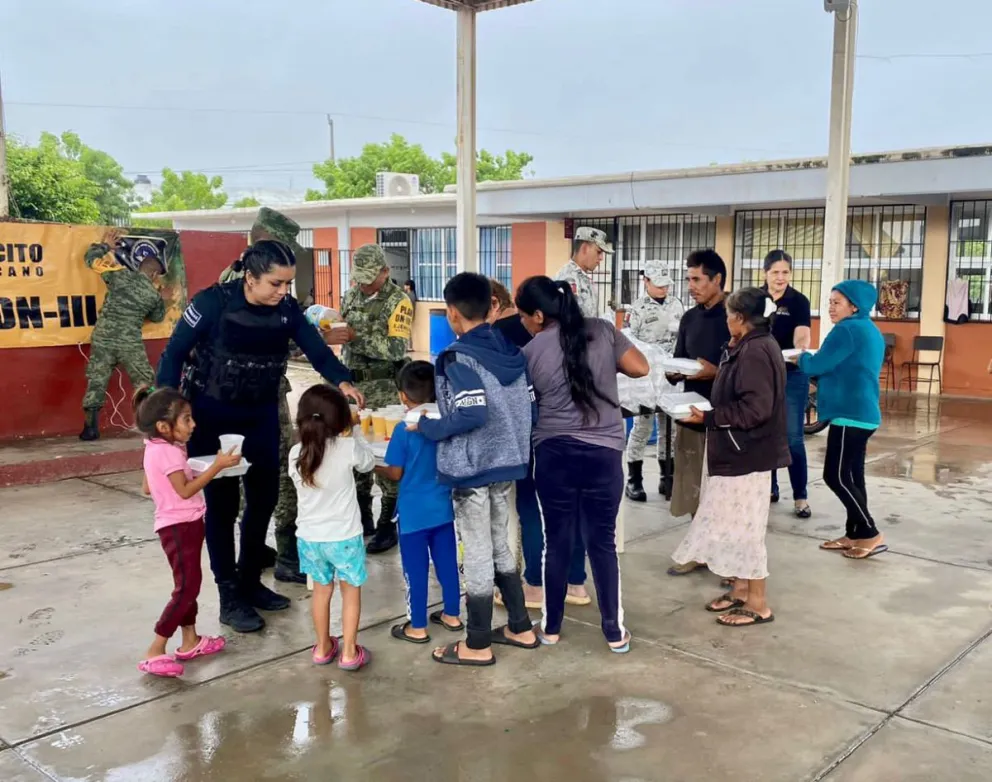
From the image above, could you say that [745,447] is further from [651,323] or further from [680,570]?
[651,323]

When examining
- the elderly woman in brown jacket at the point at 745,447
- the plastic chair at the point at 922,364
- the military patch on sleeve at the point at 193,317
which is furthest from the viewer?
the plastic chair at the point at 922,364

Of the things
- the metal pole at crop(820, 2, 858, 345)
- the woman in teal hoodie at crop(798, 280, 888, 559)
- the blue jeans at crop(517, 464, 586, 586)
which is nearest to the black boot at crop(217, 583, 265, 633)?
the blue jeans at crop(517, 464, 586, 586)

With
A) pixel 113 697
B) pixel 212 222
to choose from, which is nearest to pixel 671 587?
pixel 113 697

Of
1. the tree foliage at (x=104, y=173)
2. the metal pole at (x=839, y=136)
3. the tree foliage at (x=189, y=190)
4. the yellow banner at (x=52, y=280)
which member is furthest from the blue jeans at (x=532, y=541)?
Answer: the tree foliage at (x=189, y=190)

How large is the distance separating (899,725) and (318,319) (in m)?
3.31

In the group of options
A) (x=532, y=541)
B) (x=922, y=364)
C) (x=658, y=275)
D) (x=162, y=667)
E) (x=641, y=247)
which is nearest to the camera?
(x=162, y=667)

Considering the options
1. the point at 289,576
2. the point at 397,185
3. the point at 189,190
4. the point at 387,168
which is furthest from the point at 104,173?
the point at 289,576

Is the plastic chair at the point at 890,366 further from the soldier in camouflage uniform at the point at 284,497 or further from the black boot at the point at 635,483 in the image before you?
the soldier in camouflage uniform at the point at 284,497

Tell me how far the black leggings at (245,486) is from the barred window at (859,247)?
9590 millimetres

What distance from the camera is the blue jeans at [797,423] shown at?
19.9ft

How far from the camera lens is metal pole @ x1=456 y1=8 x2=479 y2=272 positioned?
7.89 metres

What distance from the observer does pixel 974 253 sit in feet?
40.7

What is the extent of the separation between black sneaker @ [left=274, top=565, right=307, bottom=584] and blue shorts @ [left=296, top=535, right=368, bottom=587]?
115 cm

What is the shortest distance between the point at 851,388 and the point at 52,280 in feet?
21.7
